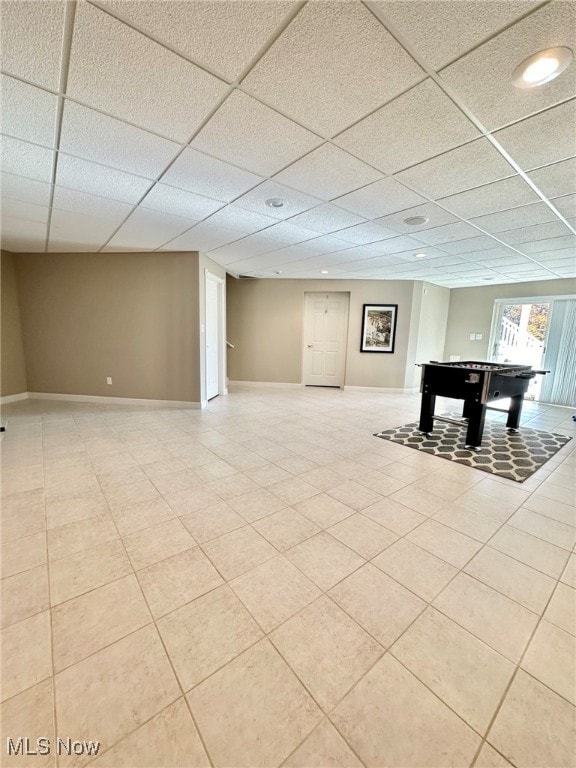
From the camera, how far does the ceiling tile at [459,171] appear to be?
2.10 m

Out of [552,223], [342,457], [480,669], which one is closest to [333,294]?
[552,223]

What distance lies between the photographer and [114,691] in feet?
3.74

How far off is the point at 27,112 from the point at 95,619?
9.32ft

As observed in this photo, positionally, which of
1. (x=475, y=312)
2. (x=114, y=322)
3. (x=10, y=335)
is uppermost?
(x=475, y=312)

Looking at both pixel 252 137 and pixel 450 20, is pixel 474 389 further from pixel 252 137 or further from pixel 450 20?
pixel 252 137

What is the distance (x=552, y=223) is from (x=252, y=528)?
4384mm

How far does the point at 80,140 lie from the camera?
2057 mm

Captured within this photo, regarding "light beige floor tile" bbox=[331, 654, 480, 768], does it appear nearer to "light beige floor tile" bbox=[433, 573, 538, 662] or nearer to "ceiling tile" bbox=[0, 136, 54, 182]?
"light beige floor tile" bbox=[433, 573, 538, 662]

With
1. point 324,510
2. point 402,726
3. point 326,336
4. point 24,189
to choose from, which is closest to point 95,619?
point 402,726

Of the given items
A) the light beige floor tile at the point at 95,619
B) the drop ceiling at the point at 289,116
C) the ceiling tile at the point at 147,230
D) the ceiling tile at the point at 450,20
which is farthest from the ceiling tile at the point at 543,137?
the light beige floor tile at the point at 95,619

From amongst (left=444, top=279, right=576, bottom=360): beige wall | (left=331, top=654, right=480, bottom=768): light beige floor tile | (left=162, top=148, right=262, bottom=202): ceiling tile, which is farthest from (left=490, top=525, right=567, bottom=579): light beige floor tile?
(left=444, top=279, right=576, bottom=360): beige wall

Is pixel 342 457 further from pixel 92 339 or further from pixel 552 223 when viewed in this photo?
pixel 92 339

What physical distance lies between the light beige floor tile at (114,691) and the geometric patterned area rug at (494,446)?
10.5 ft

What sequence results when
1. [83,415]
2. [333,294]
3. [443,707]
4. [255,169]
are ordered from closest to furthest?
[443,707] < [255,169] < [83,415] < [333,294]
